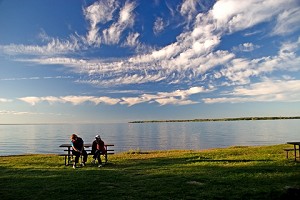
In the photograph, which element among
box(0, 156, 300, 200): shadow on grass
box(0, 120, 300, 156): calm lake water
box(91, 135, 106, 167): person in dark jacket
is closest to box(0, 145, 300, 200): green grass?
box(0, 156, 300, 200): shadow on grass

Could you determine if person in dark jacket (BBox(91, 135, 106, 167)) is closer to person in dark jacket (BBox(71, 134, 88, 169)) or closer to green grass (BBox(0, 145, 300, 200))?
person in dark jacket (BBox(71, 134, 88, 169))

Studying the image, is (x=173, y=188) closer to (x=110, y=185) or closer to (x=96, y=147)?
(x=110, y=185)

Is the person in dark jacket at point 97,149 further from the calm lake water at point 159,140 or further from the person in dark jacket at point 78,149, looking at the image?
the calm lake water at point 159,140

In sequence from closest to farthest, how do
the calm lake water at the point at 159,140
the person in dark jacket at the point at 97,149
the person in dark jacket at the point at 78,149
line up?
the person in dark jacket at the point at 78,149 → the person in dark jacket at the point at 97,149 → the calm lake water at the point at 159,140

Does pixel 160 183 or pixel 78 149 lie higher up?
pixel 78 149

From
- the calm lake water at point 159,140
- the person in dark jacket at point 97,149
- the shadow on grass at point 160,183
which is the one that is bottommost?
the calm lake water at point 159,140

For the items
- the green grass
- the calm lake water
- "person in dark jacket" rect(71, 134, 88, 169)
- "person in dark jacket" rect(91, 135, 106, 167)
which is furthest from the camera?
the calm lake water

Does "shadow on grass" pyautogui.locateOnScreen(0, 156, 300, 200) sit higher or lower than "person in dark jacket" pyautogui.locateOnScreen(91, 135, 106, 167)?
lower

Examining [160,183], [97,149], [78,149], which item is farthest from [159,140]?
[160,183]

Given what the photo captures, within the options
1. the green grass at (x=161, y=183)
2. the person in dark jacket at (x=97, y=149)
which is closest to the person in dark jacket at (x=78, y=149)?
the person in dark jacket at (x=97, y=149)

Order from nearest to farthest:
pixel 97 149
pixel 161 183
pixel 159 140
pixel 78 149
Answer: pixel 161 183
pixel 78 149
pixel 97 149
pixel 159 140

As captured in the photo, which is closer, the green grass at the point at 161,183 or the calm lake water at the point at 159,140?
the green grass at the point at 161,183

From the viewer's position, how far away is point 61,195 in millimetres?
11602

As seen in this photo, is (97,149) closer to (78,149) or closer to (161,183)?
(78,149)
